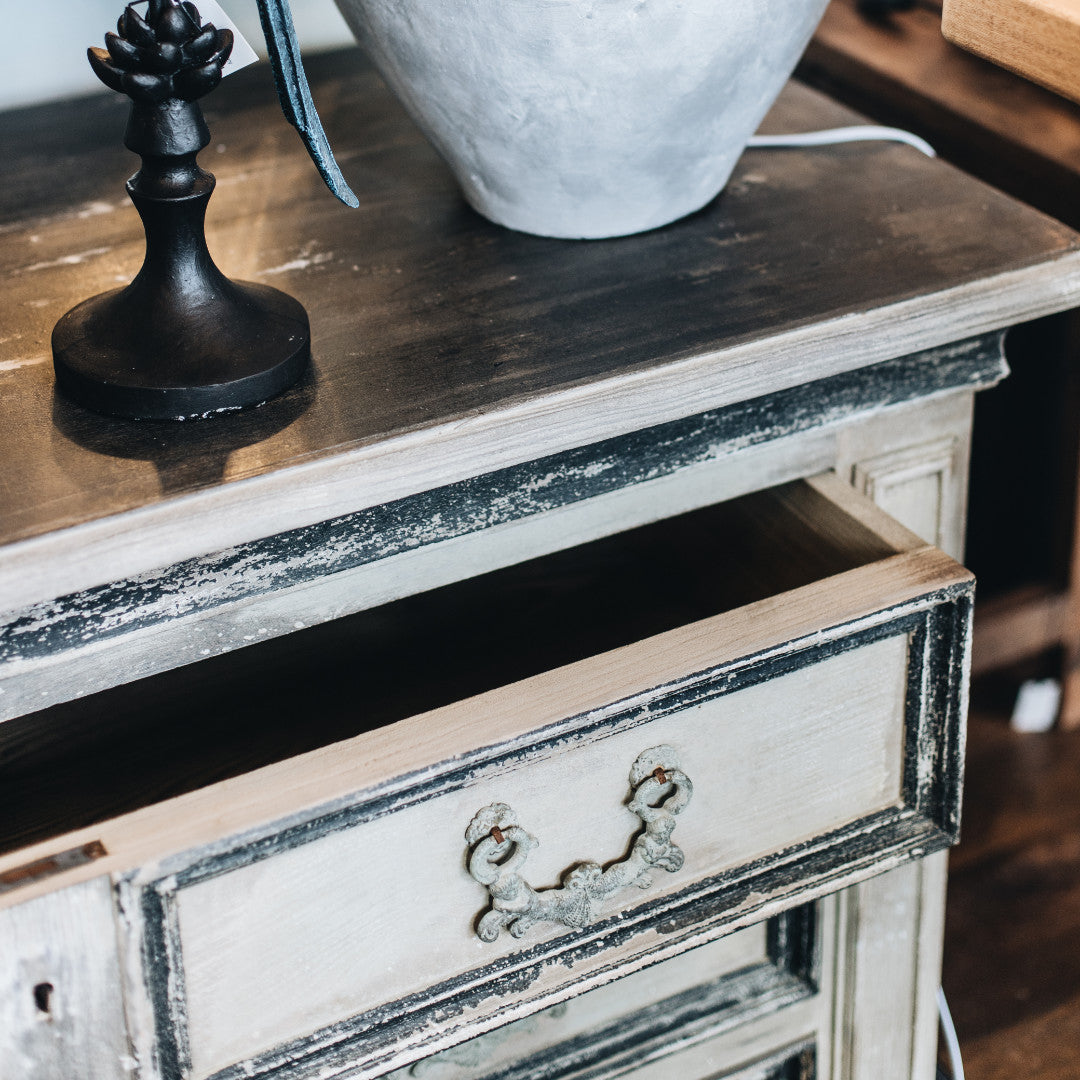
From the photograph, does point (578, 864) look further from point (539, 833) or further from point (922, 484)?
point (922, 484)

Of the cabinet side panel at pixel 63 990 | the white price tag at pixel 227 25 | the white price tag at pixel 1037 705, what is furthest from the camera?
the white price tag at pixel 1037 705

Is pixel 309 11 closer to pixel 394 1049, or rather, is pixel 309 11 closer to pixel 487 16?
pixel 487 16

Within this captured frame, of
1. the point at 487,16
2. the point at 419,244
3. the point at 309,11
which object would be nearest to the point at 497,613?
the point at 419,244

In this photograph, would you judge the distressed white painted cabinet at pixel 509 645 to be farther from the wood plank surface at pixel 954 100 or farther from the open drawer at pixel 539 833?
the wood plank surface at pixel 954 100

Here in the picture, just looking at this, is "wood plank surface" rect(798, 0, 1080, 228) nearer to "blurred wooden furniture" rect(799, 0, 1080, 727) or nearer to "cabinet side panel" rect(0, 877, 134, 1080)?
"blurred wooden furniture" rect(799, 0, 1080, 727)

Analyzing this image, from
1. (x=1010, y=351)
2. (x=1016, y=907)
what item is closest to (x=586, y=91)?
(x=1010, y=351)

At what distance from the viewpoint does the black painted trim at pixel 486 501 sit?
1.50ft

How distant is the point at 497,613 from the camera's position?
682 mm

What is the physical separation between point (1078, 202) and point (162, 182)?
0.69 m

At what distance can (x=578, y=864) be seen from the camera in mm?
491

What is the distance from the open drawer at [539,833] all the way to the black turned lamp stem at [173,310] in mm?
150

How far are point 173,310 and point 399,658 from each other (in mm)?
233

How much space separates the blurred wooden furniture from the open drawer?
49 centimetres

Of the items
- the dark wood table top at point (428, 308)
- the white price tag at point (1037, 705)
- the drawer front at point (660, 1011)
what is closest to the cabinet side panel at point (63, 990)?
the dark wood table top at point (428, 308)
